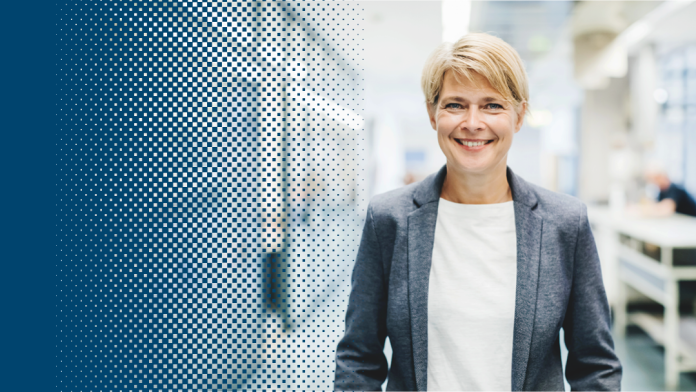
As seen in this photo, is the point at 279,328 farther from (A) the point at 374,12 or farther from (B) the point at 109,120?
(A) the point at 374,12

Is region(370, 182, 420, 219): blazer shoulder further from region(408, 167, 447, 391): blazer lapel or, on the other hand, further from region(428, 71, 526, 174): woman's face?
region(428, 71, 526, 174): woman's face

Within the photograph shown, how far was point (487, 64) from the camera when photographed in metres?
0.90

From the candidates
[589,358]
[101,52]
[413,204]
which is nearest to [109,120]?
[101,52]

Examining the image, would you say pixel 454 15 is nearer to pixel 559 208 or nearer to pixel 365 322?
pixel 559 208

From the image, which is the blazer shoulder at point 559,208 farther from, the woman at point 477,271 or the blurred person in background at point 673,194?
the blurred person in background at point 673,194

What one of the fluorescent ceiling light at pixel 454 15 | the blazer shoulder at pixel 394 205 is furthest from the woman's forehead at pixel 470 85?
the fluorescent ceiling light at pixel 454 15

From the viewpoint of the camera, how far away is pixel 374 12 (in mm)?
5293

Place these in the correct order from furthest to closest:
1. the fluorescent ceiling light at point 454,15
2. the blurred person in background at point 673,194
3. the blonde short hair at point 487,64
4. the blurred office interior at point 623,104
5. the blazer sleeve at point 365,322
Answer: the blurred person in background at point 673,194
the blurred office interior at point 623,104
the fluorescent ceiling light at point 454,15
the blazer sleeve at point 365,322
the blonde short hair at point 487,64

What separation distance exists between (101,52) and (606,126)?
8193mm

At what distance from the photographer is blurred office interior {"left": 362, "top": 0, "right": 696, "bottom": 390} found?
360 cm

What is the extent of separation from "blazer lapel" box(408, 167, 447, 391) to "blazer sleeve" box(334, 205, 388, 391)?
0.08 metres

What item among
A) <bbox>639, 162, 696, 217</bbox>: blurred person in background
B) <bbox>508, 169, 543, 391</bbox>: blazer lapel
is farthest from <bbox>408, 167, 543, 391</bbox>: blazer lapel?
<bbox>639, 162, 696, 217</bbox>: blurred person in background

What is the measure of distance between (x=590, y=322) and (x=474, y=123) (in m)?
0.51

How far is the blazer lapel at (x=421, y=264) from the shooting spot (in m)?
0.97
